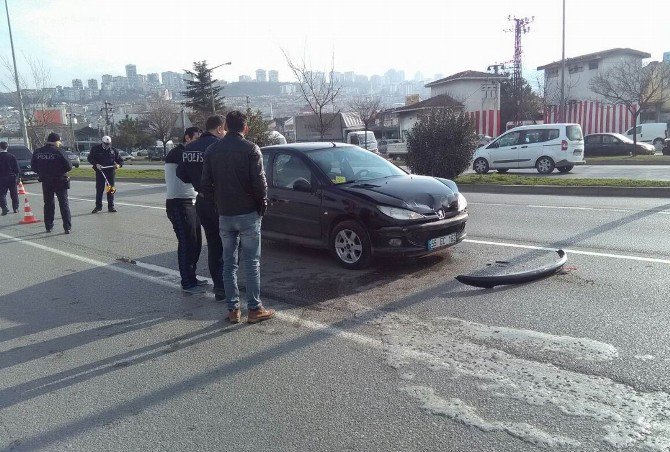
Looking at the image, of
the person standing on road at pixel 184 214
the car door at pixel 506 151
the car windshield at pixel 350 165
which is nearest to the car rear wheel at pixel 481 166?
the car door at pixel 506 151

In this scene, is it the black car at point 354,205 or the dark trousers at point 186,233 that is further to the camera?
the black car at point 354,205

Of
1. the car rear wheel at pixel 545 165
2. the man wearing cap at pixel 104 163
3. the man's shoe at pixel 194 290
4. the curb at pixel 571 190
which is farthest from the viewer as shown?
the car rear wheel at pixel 545 165

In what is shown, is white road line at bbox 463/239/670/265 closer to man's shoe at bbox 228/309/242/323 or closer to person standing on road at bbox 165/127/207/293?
person standing on road at bbox 165/127/207/293

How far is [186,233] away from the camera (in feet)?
21.1

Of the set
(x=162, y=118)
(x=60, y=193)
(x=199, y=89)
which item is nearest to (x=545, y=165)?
(x=60, y=193)

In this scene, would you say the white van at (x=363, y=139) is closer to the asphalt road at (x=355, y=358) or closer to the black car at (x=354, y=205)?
the black car at (x=354, y=205)

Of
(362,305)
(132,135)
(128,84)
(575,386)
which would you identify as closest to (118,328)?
(362,305)

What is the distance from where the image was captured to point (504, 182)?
16.1 meters

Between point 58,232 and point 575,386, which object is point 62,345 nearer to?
point 575,386

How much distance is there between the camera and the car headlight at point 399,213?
6.55 metres

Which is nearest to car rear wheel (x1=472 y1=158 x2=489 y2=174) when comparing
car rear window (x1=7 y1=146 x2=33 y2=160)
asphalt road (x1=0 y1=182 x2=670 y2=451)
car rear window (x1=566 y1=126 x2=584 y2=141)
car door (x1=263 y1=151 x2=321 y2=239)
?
car rear window (x1=566 y1=126 x2=584 y2=141)

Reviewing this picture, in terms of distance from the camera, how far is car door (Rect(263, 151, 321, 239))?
741 cm

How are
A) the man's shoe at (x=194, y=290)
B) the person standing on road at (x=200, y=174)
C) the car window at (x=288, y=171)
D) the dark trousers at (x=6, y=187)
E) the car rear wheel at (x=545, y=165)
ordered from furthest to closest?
the car rear wheel at (x=545, y=165), the dark trousers at (x=6, y=187), the car window at (x=288, y=171), the man's shoe at (x=194, y=290), the person standing on road at (x=200, y=174)

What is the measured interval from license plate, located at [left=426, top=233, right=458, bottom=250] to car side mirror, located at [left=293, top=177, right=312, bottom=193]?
1761 millimetres
